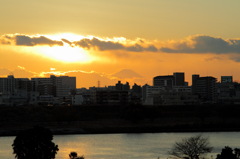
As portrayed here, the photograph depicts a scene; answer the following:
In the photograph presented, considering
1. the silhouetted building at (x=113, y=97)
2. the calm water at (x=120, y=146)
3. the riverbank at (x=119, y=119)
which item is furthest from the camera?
the silhouetted building at (x=113, y=97)

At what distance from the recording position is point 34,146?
135ft

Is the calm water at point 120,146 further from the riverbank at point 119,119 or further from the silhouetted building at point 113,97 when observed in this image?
the silhouetted building at point 113,97

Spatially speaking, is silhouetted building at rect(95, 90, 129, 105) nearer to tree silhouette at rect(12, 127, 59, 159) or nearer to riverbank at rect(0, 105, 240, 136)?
riverbank at rect(0, 105, 240, 136)

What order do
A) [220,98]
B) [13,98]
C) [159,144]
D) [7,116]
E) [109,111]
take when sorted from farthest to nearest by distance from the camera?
[220,98]
[13,98]
[109,111]
[7,116]
[159,144]

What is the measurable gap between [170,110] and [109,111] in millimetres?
12716

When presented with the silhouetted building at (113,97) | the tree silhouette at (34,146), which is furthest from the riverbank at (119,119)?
the tree silhouette at (34,146)

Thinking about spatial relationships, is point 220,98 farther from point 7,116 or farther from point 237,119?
point 7,116

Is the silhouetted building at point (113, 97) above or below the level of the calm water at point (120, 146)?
above

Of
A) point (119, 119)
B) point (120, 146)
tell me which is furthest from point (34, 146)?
point (119, 119)

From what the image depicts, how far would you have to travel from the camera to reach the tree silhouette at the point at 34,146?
135 ft

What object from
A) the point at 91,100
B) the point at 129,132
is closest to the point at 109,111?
the point at 129,132

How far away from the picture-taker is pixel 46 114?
378ft

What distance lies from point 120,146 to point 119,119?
4238cm

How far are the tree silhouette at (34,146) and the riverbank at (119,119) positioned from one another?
170 feet
